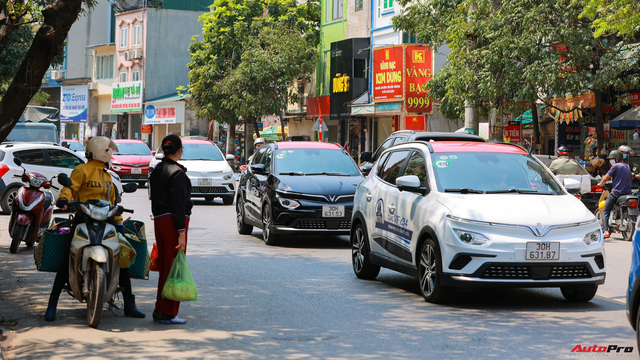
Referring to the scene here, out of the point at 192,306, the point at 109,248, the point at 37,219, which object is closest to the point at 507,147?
the point at 192,306

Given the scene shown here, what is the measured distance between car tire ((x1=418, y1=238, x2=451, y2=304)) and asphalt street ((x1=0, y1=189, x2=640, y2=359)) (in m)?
0.11

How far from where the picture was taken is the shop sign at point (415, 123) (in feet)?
122

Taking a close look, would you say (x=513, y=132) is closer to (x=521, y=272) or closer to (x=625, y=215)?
(x=625, y=215)

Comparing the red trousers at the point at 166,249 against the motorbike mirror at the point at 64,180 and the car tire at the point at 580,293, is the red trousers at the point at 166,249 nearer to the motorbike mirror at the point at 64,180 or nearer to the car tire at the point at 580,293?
the motorbike mirror at the point at 64,180

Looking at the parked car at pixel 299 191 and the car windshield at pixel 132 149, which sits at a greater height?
the car windshield at pixel 132 149

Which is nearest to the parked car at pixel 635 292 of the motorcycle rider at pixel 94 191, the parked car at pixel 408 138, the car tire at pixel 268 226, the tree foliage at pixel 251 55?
the motorcycle rider at pixel 94 191

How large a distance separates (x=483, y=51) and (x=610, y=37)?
182 inches

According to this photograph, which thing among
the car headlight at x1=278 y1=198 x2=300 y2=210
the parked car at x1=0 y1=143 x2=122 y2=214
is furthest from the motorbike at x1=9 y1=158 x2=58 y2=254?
the parked car at x1=0 y1=143 x2=122 y2=214

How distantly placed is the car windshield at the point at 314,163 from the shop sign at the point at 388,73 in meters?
21.3

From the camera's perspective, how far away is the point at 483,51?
21.9 metres

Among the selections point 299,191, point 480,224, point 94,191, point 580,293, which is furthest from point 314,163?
point 94,191

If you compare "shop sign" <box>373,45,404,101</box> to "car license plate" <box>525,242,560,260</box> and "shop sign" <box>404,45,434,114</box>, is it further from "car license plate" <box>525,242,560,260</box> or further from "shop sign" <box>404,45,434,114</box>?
"car license plate" <box>525,242,560,260</box>

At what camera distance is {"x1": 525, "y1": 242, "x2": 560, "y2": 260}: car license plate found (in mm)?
8172

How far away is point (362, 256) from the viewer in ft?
35.2
